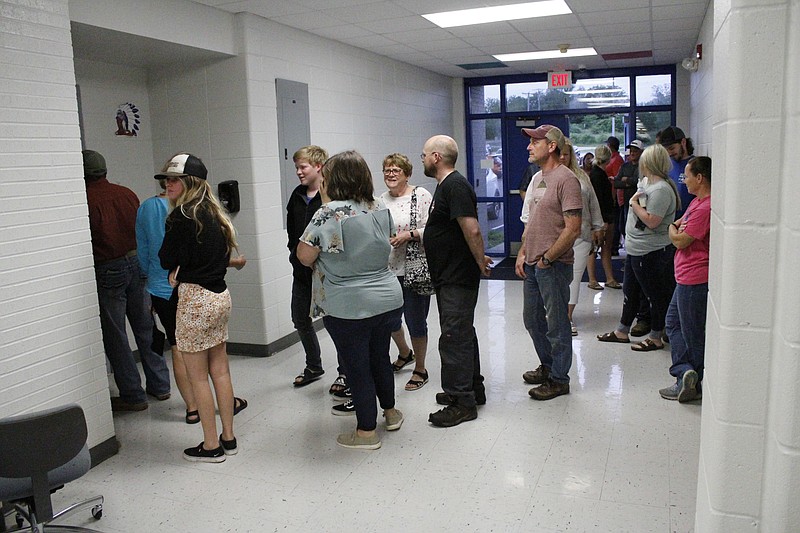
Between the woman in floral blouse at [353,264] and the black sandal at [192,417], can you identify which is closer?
the woman in floral blouse at [353,264]

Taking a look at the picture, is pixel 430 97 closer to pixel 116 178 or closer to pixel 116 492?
pixel 116 178

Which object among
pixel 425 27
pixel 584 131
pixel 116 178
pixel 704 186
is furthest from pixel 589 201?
pixel 584 131

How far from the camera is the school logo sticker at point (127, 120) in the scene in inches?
199

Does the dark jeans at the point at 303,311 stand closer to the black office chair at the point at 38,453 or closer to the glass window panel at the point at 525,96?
the black office chair at the point at 38,453

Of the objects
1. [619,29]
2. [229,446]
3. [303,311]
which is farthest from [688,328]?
[619,29]

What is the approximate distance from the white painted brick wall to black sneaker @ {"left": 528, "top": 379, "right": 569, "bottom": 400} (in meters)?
2.43

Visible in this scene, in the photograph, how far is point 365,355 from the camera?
132 inches

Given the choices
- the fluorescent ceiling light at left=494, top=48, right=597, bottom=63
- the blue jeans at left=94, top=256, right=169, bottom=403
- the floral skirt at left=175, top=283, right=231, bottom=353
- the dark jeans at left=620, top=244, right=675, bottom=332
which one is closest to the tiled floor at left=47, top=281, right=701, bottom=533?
the blue jeans at left=94, top=256, right=169, bottom=403

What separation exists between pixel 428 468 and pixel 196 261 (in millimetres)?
1470

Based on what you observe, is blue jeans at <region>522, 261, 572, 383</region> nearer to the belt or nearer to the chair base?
the belt

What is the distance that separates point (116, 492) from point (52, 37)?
2.12m

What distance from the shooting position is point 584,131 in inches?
381

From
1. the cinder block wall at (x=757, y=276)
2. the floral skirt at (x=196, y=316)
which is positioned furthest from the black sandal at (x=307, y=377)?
the cinder block wall at (x=757, y=276)

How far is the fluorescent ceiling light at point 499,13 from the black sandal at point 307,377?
2858mm
